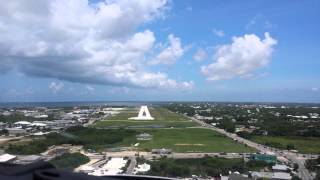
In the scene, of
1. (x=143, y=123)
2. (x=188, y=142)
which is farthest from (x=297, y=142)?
(x=143, y=123)

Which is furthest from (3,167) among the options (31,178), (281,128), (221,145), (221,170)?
(281,128)

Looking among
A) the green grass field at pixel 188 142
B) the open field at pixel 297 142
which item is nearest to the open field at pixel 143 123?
the green grass field at pixel 188 142

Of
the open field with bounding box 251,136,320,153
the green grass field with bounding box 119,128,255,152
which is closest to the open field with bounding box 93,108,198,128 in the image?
the green grass field with bounding box 119,128,255,152

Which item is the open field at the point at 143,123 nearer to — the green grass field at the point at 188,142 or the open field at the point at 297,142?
the green grass field at the point at 188,142

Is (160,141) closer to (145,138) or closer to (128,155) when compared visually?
(145,138)

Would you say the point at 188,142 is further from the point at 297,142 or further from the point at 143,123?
the point at 143,123
